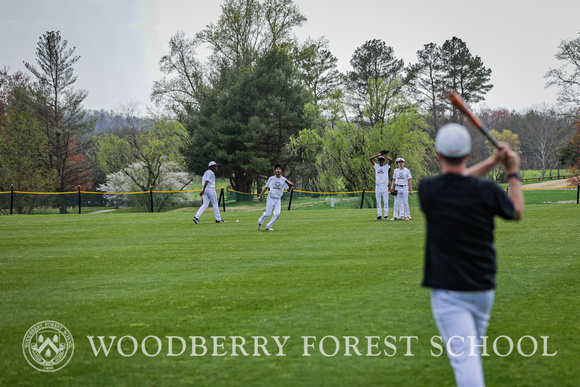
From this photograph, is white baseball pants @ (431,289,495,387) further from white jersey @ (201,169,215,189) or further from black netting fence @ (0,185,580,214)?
black netting fence @ (0,185,580,214)

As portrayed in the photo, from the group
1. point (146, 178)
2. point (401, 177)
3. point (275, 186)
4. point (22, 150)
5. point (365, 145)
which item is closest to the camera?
point (275, 186)

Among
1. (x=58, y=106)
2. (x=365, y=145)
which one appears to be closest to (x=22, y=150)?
(x=58, y=106)

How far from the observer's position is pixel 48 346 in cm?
599

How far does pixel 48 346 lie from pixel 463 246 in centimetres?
458

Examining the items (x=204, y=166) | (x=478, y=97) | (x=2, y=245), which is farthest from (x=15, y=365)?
(x=478, y=97)

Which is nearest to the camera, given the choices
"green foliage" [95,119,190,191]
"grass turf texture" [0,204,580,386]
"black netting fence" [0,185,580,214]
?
"grass turf texture" [0,204,580,386]

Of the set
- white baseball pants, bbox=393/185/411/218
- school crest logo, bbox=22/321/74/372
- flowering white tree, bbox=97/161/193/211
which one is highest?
flowering white tree, bbox=97/161/193/211

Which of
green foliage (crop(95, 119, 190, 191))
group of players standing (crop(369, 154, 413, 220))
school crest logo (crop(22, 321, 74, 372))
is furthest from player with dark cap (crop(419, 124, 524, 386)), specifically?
green foliage (crop(95, 119, 190, 191))

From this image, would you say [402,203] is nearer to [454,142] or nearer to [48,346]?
[48,346]

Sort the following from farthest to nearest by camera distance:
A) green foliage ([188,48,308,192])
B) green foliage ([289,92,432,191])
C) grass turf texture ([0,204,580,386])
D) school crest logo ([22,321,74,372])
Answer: green foliage ([188,48,308,192])
green foliage ([289,92,432,191])
school crest logo ([22,321,74,372])
grass turf texture ([0,204,580,386])

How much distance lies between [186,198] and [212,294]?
3747 cm

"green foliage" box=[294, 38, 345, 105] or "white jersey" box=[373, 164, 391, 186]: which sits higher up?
"green foliage" box=[294, 38, 345, 105]

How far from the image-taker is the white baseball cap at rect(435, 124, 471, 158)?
3.66 metres

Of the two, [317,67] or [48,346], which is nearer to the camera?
[48,346]
